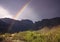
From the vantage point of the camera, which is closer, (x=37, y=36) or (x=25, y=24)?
(x=37, y=36)

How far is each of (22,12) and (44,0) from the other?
31.7 inches

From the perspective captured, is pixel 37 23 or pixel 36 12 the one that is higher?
pixel 36 12

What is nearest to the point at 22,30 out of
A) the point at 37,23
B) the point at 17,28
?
the point at 17,28

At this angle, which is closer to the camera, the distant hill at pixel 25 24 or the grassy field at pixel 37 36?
the grassy field at pixel 37 36

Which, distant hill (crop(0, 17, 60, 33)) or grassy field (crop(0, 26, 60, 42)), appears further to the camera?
distant hill (crop(0, 17, 60, 33))

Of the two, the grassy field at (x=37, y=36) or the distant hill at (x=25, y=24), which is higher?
the distant hill at (x=25, y=24)

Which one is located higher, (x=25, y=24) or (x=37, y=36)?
(x=25, y=24)

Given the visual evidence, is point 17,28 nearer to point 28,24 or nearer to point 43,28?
point 28,24

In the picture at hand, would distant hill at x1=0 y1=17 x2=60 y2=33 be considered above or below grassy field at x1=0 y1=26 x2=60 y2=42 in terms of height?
above

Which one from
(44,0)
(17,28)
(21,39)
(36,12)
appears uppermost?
(44,0)

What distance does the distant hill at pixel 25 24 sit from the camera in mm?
5473

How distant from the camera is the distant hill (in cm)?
547

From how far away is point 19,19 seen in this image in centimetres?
565

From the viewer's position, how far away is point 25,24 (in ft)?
18.2
